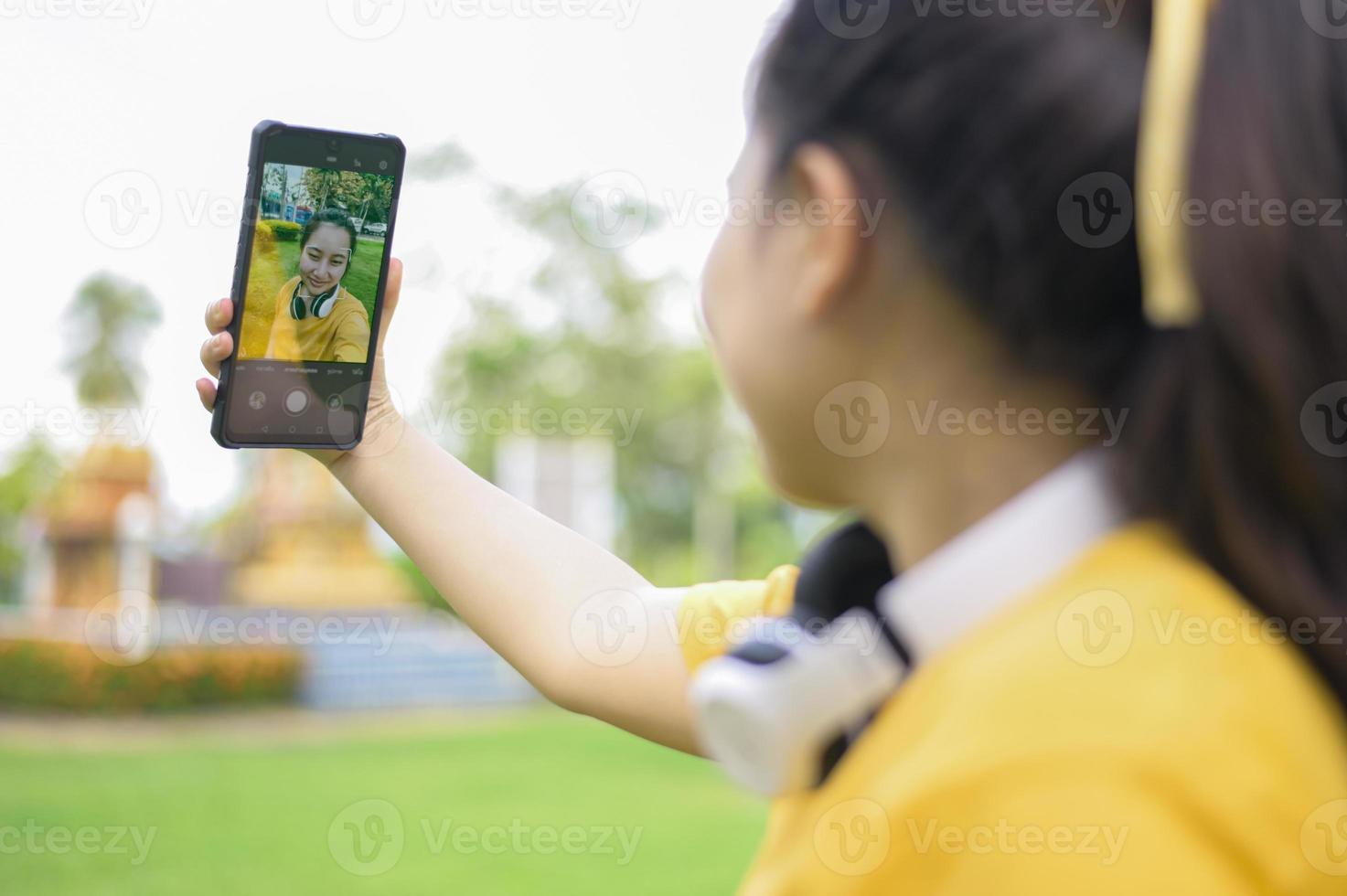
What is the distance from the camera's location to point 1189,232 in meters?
0.56

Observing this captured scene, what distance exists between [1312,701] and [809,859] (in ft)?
0.73

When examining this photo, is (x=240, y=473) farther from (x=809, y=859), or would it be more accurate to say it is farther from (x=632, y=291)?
(x=809, y=859)

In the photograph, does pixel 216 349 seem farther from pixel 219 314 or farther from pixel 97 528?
pixel 97 528

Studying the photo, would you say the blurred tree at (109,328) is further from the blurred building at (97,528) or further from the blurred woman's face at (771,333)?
the blurred woman's face at (771,333)

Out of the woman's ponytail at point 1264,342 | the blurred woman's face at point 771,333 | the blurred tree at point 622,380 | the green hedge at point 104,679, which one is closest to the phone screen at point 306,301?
the blurred woman's face at point 771,333

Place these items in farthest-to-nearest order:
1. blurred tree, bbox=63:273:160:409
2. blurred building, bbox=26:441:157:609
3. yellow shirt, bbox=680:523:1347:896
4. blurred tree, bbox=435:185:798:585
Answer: blurred tree, bbox=63:273:160:409, blurred tree, bbox=435:185:798:585, blurred building, bbox=26:441:157:609, yellow shirt, bbox=680:523:1347:896

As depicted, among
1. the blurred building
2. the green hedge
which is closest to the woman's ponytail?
the green hedge

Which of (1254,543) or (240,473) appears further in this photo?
(240,473)

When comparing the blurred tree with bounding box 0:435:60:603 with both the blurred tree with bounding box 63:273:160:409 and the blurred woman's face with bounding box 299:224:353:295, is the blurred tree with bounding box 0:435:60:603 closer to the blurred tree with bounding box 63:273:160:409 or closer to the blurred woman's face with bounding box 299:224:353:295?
the blurred tree with bounding box 63:273:160:409

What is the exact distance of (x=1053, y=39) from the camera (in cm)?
60

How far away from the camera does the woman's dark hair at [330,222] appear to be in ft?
3.73

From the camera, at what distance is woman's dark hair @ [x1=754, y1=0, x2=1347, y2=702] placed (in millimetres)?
562

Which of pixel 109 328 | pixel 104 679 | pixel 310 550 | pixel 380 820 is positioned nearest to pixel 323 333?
pixel 380 820

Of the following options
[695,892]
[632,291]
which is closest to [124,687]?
[695,892]
